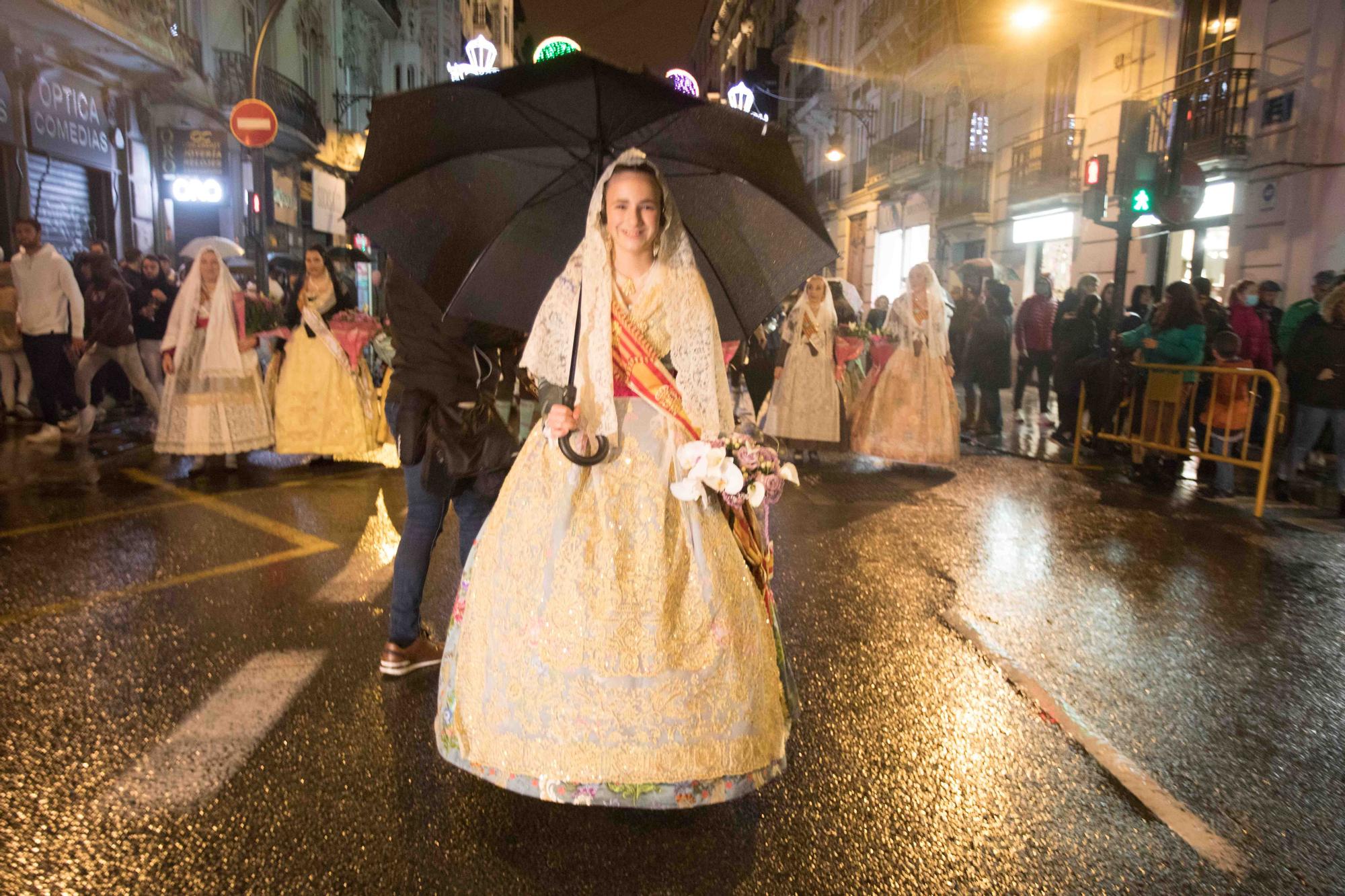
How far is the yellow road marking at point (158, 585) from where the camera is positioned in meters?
4.75

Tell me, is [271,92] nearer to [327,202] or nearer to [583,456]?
[327,202]

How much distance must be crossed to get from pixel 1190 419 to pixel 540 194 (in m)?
7.69

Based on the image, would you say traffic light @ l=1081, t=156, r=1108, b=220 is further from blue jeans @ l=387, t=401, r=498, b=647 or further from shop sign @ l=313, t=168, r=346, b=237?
shop sign @ l=313, t=168, r=346, b=237

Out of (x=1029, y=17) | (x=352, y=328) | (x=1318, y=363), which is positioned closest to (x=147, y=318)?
(x=352, y=328)

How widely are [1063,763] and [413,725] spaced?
2.26 meters

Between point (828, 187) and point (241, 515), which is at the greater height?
point (828, 187)

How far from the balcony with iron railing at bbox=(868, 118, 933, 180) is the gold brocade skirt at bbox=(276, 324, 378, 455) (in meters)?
24.0

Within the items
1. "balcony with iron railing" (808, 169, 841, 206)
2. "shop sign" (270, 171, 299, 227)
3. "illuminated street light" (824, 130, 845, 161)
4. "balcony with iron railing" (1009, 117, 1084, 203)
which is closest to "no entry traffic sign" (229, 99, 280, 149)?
"shop sign" (270, 171, 299, 227)

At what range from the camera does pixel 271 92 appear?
2469cm

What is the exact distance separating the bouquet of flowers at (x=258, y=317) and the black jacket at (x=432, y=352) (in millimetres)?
5220

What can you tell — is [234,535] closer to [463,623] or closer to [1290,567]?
[463,623]

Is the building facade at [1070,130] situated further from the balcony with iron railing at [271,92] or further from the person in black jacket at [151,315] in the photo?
the balcony with iron railing at [271,92]

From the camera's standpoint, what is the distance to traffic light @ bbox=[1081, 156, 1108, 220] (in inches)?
494

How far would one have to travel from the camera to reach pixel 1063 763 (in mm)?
3404
